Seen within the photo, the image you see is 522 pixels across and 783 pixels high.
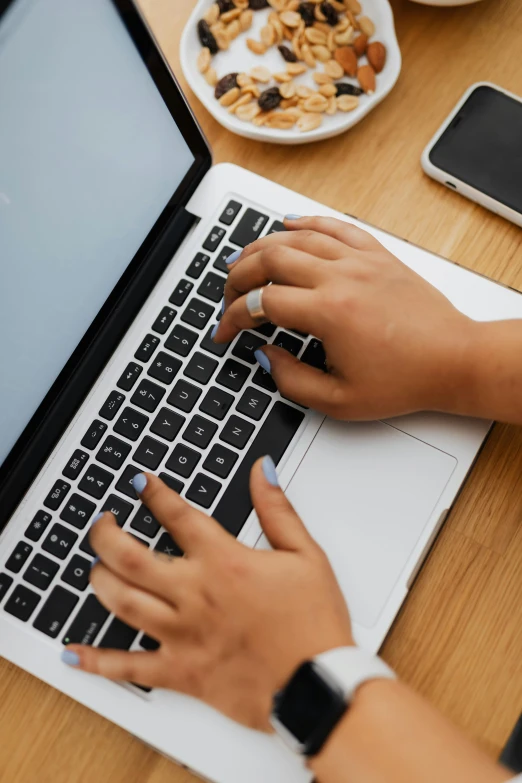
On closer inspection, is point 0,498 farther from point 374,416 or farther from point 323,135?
point 323,135

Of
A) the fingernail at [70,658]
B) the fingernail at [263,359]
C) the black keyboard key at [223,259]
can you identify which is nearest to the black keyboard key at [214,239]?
the black keyboard key at [223,259]

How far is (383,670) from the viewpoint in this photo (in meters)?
0.41

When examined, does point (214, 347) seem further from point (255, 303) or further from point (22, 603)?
point (22, 603)

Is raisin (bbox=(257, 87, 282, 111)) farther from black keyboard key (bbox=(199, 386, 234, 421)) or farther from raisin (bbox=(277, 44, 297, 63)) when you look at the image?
black keyboard key (bbox=(199, 386, 234, 421))

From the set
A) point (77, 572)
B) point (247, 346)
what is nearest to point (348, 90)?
point (247, 346)

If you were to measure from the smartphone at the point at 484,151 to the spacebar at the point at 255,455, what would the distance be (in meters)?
0.26

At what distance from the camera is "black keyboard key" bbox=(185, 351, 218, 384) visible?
0.52 m

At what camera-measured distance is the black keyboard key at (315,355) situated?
20.7 inches

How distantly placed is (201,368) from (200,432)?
0.05 metres

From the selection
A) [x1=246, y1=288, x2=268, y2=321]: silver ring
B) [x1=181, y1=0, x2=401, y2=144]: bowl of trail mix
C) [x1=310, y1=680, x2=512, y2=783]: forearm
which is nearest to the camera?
[x1=310, y1=680, x2=512, y2=783]: forearm

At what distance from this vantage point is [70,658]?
0.45 meters

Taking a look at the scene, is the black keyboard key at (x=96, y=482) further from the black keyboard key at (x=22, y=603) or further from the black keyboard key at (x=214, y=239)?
the black keyboard key at (x=214, y=239)

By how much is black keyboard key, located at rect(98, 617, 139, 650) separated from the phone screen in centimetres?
46

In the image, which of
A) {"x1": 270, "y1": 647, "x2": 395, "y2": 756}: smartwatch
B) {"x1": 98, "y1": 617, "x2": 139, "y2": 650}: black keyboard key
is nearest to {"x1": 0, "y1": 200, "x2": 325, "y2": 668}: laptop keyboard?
{"x1": 98, "y1": 617, "x2": 139, "y2": 650}: black keyboard key
